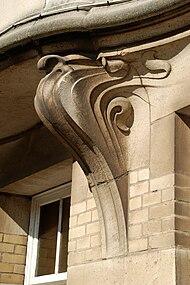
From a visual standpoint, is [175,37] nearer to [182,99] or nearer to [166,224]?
[182,99]

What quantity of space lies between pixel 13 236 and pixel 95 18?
276 centimetres

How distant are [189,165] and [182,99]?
0.41 m

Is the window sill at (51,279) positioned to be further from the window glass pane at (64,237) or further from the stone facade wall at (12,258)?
the stone facade wall at (12,258)

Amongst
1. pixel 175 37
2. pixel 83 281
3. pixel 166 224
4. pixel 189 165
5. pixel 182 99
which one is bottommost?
pixel 83 281

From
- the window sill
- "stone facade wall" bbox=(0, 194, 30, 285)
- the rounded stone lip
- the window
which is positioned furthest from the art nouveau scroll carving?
"stone facade wall" bbox=(0, 194, 30, 285)

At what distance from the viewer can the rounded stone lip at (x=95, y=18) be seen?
11.8ft

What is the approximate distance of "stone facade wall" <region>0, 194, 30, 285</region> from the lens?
18.6 ft

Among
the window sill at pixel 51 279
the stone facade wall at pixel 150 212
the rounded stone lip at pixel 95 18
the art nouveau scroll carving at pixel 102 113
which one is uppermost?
the rounded stone lip at pixel 95 18

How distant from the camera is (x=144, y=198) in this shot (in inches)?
147

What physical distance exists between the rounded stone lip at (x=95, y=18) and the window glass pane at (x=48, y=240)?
6.60ft

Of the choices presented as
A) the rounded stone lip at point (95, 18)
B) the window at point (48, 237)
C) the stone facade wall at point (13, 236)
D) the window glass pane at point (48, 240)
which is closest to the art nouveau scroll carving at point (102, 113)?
the rounded stone lip at point (95, 18)

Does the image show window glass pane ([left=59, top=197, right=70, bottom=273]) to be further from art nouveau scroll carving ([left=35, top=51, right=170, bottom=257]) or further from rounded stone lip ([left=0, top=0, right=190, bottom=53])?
rounded stone lip ([left=0, top=0, right=190, bottom=53])

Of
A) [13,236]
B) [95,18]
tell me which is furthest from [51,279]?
[95,18]

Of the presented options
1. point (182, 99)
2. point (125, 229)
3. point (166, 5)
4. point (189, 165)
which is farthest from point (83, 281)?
point (166, 5)
